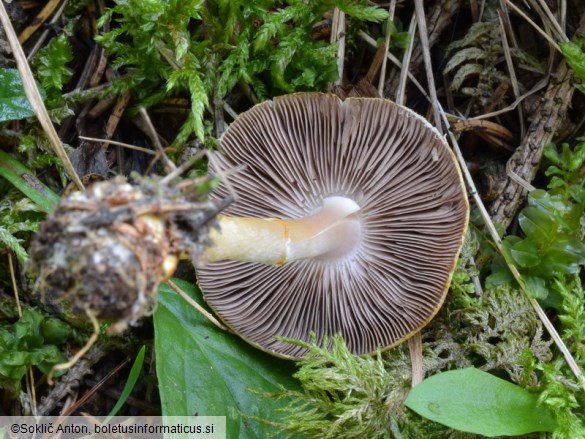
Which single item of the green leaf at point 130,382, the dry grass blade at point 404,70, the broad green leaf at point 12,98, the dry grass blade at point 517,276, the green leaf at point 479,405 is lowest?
the green leaf at point 130,382

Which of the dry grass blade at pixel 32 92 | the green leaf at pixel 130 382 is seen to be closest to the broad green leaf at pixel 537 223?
the green leaf at pixel 130 382

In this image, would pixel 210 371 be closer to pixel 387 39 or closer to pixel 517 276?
pixel 517 276

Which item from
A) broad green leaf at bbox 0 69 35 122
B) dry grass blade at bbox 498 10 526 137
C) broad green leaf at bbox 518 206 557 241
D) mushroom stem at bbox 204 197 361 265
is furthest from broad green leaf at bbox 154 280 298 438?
dry grass blade at bbox 498 10 526 137

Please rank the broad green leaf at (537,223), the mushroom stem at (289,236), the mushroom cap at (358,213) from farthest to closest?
the broad green leaf at (537,223) < the mushroom cap at (358,213) < the mushroom stem at (289,236)

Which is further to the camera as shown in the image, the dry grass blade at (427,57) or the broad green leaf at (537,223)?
the dry grass blade at (427,57)

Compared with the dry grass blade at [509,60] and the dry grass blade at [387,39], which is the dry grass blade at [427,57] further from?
the dry grass blade at [509,60]

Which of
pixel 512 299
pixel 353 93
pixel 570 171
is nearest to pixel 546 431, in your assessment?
pixel 512 299

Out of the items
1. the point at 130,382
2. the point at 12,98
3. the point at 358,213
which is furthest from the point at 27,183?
the point at 358,213
